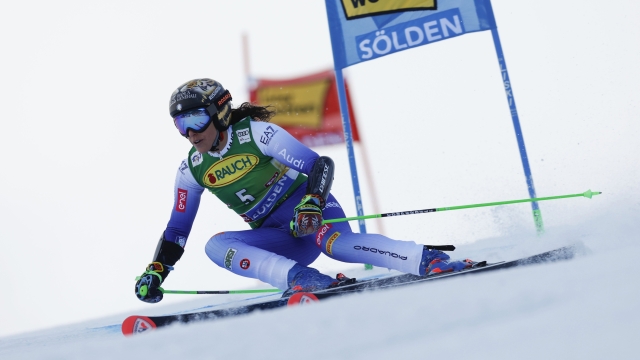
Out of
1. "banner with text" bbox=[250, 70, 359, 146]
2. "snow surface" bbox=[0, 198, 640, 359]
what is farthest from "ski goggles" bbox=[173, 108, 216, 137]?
"banner with text" bbox=[250, 70, 359, 146]

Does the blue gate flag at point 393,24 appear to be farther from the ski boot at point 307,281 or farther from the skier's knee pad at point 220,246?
the ski boot at point 307,281

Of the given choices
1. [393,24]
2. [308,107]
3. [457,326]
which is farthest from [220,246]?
[308,107]

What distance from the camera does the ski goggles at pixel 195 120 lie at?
146 inches

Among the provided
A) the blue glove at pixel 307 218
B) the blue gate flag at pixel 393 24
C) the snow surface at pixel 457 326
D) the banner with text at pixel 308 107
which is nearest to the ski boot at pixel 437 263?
the blue glove at pixel 307 218

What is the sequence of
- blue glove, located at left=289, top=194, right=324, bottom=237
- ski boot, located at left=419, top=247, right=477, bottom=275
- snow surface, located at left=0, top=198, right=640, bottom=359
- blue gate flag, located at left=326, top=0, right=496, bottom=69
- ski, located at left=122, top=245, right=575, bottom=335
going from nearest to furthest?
snow surface, located at left=0, top=198, right=640, bottom=359 < ski, located at left=122, top=245, right=575, bottom=335 < ski boot, located at left=419, top=247, right=477, bottom=275 < blue glove, located at left=289, top=194, right=324, bottom=237 < blue gate flag, located at left=326, top=0, right=496, bottom=69

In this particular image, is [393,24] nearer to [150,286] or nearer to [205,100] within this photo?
[205,100]

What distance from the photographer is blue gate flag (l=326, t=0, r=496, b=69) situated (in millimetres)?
5625

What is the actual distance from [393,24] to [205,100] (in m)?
2.52

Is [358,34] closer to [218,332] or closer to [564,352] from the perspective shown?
[218,332]

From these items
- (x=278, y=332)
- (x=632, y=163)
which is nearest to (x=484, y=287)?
(x=278, y=332)

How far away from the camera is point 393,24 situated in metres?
5.71

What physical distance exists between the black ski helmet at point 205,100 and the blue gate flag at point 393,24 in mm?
2228

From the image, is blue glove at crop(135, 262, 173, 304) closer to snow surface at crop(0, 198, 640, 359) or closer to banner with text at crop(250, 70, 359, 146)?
snow surface at crop(0, 198, 640, 359)

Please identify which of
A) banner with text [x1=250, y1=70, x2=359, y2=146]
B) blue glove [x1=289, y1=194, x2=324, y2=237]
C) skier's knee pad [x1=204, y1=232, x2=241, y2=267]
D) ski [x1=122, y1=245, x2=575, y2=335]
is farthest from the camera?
banner with text [x1=250, y1=70, x2=359, y2=146]
